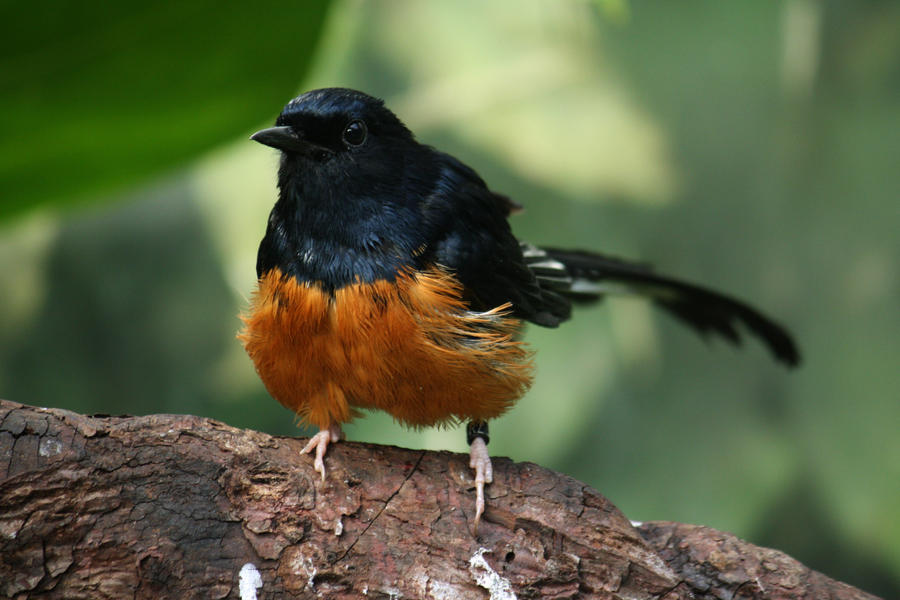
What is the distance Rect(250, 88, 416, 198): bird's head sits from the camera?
2754 millimetres

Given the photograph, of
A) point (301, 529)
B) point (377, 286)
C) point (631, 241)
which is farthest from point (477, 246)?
point (631, 241)

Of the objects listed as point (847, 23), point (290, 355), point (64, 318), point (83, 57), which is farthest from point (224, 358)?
point (847, 23)

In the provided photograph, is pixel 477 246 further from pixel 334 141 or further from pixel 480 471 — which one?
pixel 480 471

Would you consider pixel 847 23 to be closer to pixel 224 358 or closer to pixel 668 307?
pixel 668 307

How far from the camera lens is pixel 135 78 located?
12.8ft

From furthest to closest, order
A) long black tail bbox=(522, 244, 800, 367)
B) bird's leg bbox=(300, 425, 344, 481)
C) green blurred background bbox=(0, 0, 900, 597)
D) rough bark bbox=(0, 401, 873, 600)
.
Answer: green blurred background bbox=(0, 0, 900, 597)
long black tail bbox=(522, 244, 800, 367)
bird's leg bbox=(300, 425, 344, 481)
rough bark bbox=(0, 401, 873, 600)

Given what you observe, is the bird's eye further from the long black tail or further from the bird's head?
the long black tail

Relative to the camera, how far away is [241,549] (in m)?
2.33

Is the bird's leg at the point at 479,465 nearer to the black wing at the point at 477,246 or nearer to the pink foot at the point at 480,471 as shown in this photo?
the pink foot at the point at 480,471

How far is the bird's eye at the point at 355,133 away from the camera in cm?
285

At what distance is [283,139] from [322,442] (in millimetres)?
967

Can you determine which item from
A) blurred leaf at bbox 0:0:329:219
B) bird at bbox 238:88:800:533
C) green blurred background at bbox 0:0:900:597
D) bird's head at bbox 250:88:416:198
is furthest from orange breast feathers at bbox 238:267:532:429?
green blurred background at bbox 0:0:900:597

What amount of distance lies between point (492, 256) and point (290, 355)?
0.77 m

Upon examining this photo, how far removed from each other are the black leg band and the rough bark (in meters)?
0.17
